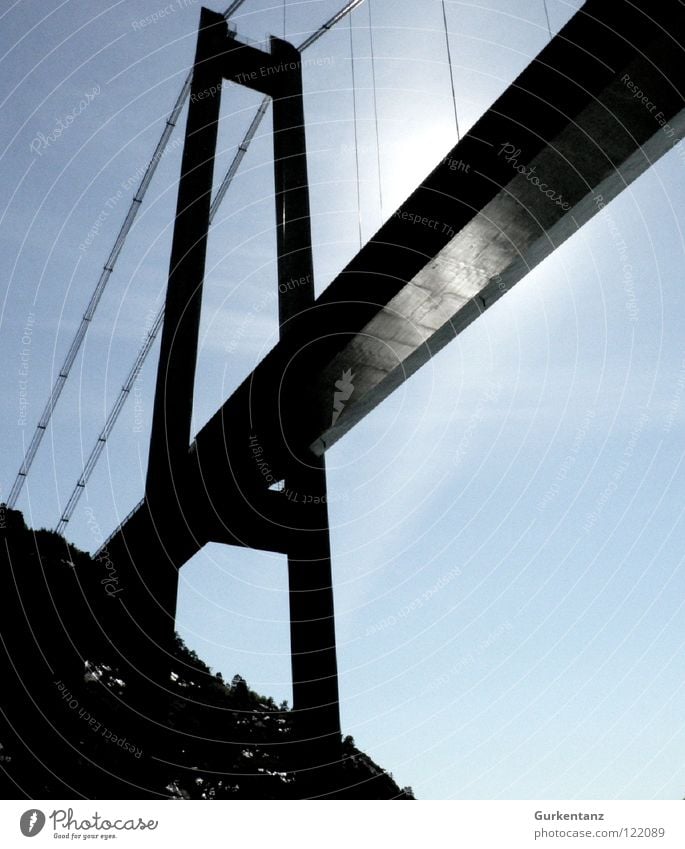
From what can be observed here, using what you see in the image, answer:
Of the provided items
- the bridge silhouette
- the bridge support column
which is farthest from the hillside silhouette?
the bridge support column

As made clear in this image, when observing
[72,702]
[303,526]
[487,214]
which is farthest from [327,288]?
[72,702]

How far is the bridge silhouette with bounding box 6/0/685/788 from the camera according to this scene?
4.24 meters

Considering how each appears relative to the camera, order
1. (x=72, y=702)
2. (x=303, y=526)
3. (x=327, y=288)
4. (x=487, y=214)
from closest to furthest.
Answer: (x=487, y=214), (x=327, y=288), (x=303, y=526), (x=72, y=702)

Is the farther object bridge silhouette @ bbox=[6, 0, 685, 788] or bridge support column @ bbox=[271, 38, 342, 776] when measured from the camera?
bridge support column @ bbox=[271, 38, 342, 776]

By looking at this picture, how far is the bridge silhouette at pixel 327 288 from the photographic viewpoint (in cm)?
424

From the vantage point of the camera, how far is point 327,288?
6.28 m

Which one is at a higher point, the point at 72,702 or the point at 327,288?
the point at 327,288

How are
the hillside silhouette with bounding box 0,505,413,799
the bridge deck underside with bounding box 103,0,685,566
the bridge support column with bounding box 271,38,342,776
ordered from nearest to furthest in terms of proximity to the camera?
1. the bridge deck underside with bounding box 103,0,685,566
2. the bridge support column with bounding box 271,38,342,776
3. the hillside silhouette with bounding box 0,505,413,799

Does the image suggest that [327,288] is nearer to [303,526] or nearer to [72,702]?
[303,526]

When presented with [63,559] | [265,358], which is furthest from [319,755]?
[63,559]

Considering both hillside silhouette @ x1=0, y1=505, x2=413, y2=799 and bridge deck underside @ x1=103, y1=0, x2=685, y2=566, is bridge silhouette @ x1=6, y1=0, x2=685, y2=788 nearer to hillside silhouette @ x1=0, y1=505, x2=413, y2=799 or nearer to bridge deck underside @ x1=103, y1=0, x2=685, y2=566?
bridge deck underside @ x1=103, y1=0, x2=685, y2=566

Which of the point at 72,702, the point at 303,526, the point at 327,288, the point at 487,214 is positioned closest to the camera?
the point at 487,214

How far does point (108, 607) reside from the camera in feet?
45.0

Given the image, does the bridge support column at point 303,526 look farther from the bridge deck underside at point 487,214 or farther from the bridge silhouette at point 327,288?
the bridge deck underside at point 487,214
